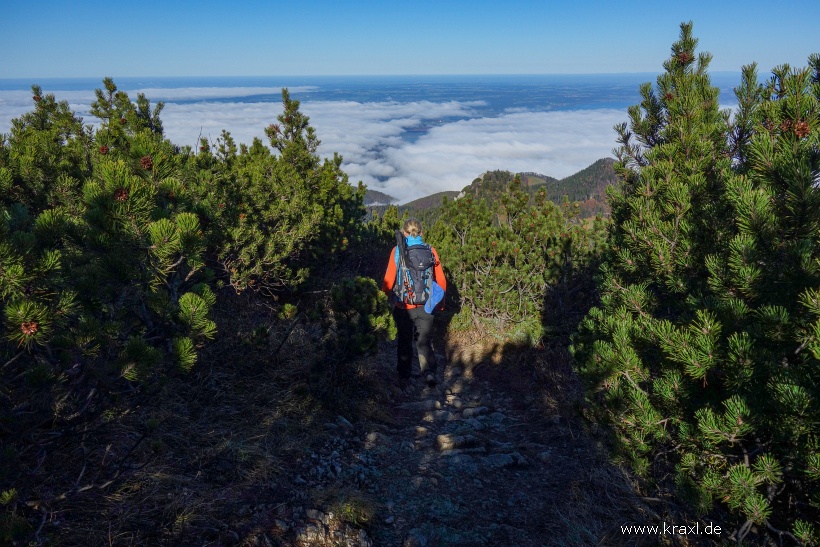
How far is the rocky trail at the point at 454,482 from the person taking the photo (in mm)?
3176

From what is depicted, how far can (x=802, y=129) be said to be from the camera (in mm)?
2146

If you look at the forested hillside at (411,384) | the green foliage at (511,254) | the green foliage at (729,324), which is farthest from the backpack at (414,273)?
the green foliage at (729,324)

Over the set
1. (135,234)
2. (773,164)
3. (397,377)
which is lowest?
(397,377)

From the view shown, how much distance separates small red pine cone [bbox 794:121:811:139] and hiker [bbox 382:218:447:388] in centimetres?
370

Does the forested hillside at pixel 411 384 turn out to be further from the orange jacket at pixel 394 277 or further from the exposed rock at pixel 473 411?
the orange jacket at pixel 394 277

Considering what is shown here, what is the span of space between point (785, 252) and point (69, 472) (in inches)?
169

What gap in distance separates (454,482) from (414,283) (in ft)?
7.68

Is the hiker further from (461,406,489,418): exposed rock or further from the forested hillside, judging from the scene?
(461,406,489,418): exposed rock

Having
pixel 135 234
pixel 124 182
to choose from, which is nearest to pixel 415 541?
pixel 135 234

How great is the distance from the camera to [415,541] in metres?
3.16

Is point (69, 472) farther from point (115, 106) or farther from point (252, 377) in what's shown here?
point (115, 106)

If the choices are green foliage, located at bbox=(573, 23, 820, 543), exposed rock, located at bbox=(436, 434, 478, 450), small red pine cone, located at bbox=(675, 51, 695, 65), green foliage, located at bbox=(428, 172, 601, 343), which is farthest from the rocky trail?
small red pine cone, located at bbox=(675, 51, 695, 65)

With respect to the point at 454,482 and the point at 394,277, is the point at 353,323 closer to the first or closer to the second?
the point at 394,277

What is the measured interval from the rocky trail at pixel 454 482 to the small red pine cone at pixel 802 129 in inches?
102
